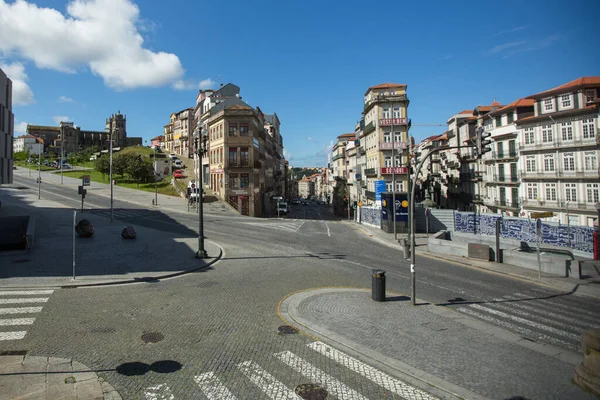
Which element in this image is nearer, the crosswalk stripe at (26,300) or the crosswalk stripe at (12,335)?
the crosswalk stripe at (12,335)

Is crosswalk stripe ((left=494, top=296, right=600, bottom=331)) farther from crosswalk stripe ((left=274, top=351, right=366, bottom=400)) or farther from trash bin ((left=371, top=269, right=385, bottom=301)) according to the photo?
crosswalk stripe ((left=274, top=351, right=366, bottom=400))

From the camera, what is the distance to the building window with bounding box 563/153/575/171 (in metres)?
36.9

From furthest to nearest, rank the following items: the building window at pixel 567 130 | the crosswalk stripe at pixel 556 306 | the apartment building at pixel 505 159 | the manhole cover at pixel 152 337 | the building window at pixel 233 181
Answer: the building window at pixel 233 181 → the apartment building at pixel 505 159 → the building window at pixel 567 130 → the crosswalk stripe at pixel 556 306 → the manhole cover at pixel 152 337

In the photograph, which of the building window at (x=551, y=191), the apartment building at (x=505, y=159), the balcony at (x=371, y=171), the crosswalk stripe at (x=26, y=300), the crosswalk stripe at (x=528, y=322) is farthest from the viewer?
the balcony at (x=371, y=171)

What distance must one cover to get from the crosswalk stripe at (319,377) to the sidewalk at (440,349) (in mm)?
1240

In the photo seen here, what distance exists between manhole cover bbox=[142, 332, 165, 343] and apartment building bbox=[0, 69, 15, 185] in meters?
26.8

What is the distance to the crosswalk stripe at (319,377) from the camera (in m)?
6.73

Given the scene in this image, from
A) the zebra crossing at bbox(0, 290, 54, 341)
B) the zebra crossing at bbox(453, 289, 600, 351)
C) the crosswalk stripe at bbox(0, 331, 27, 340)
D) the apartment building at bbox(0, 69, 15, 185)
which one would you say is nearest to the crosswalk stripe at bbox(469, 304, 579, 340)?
the zebra crossing at bbox(453, 289, 600, 351)

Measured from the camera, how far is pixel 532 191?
135ft

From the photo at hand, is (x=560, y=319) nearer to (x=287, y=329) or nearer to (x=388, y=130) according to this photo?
(x=287, y=329)

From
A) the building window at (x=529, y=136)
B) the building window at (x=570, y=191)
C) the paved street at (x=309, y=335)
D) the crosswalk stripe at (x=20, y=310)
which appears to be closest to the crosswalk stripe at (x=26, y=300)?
the paved street at (x=309, y=335)

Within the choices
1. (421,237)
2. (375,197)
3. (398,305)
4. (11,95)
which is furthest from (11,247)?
(375,197)

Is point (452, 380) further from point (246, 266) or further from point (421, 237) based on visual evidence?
point (421, 237)

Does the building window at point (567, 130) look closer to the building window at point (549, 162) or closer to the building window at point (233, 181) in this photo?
the building window at point (549, 162)
